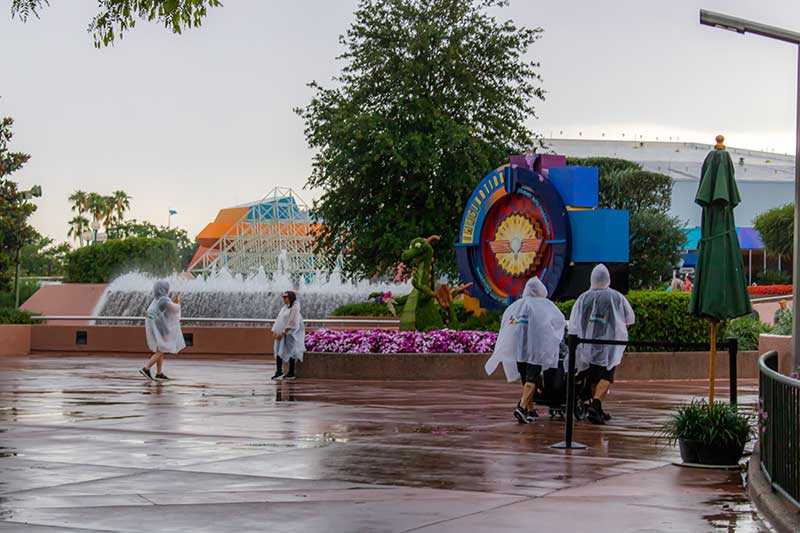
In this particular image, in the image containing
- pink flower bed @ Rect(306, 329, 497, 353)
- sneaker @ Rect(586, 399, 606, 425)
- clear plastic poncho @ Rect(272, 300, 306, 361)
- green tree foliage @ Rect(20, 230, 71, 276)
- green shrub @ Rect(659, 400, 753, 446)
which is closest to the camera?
green shrub @ Rect(659, 400, 753, 446)

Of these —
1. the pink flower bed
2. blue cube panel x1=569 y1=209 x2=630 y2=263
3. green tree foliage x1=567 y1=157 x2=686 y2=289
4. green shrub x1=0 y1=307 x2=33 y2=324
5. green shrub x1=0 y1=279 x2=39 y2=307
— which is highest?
green tree foliage x1=567 y1=157 x2=686 y2=289

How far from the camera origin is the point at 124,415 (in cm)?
1509

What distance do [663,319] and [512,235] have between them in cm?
391

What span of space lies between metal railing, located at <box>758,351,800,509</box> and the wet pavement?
32cm

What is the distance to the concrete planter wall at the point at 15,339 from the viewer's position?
33.8 metres

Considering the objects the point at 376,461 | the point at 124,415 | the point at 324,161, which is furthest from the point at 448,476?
the point at 324,161

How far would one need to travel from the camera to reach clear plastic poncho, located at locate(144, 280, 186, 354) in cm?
2256

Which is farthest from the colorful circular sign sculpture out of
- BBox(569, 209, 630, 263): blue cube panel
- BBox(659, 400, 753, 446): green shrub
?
BBox(659, 400, 753, 446): green shrub

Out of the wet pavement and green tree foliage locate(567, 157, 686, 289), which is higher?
green tree foliage locate(567, 157, 686, 289)

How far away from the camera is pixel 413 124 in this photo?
40.1 metres

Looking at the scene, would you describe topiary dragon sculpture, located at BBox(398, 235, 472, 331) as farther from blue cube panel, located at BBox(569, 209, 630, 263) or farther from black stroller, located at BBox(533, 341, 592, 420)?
black stroller, located at BBox(533, 341, 592, 420)

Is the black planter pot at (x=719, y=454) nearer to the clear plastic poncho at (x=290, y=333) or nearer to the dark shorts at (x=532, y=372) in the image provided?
the dark shorts at (x=532, y=372)

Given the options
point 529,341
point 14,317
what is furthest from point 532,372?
point 14,317

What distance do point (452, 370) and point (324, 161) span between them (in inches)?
793
